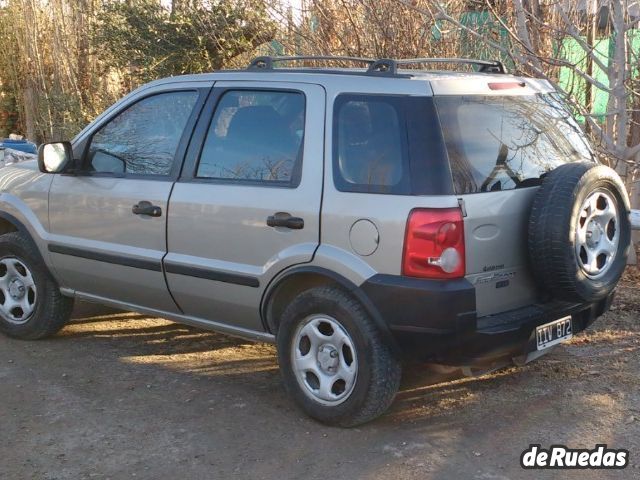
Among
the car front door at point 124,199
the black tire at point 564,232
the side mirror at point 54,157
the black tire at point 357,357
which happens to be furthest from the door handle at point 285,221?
the side mirror at point 54,157

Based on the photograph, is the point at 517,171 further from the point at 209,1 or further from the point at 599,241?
the point at 209,1

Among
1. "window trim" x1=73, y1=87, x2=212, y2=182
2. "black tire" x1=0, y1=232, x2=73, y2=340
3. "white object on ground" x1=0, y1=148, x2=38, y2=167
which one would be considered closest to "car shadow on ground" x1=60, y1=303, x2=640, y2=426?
"black tire" x1=0, y1=232, x2=73, y2=340

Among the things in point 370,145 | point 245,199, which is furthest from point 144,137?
point 370,145

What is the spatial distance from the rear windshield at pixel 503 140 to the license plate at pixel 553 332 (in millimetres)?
709

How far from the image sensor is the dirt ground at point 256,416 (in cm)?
370

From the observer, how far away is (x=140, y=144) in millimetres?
4926

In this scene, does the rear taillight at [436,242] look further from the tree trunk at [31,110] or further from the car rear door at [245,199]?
the tree trunk at [31,110]

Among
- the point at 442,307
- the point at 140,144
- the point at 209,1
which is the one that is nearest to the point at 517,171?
the point at 442,307

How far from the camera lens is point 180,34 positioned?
11.0 meters

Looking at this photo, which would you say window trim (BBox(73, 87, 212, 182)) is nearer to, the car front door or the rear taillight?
the car front door

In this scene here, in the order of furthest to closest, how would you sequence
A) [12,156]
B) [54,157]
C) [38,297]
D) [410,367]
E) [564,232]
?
[12,156] < [38,297] < [54,157] < [410,367] < [564,232]

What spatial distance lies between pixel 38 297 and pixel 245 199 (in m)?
2.00

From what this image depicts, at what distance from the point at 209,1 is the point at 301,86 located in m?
7.32

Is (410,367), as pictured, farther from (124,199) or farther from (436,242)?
(124,199)
